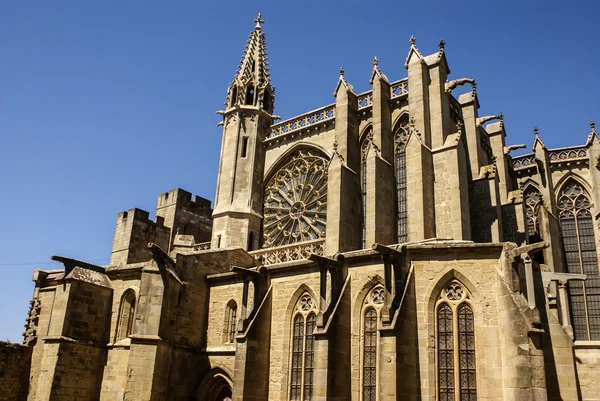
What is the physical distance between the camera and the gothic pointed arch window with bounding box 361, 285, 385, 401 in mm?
13758

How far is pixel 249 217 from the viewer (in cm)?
2298

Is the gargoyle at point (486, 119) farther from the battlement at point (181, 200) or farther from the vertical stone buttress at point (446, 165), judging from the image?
the battlement at point (181, 200)

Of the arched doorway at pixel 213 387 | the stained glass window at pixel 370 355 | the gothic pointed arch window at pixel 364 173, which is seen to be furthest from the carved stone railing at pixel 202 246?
the stained glass window at pixel 370 355

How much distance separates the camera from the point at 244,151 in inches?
961

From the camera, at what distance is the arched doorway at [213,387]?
55.7 ft

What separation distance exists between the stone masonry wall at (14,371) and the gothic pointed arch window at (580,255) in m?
19.9

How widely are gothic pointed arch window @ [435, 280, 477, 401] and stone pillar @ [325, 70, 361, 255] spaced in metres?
5.67

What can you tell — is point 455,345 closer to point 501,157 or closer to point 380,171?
point 380,171

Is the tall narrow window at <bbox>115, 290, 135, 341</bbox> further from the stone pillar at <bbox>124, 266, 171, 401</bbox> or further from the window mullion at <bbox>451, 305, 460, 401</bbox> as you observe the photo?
the window mullion at <bbox>451, 305, 460, 401</bbox>

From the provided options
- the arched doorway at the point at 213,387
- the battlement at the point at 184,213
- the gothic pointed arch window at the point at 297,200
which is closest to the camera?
the arched doorway at the point at 213,387

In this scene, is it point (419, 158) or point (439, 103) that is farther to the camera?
point (439, 103)

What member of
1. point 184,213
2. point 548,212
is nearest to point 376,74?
point 548,212

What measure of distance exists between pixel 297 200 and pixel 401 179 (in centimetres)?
484

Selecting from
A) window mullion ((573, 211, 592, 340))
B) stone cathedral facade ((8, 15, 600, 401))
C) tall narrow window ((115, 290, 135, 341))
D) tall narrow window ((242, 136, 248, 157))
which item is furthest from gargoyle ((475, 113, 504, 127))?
tall narrow window ((115, 290, 135, 341))
